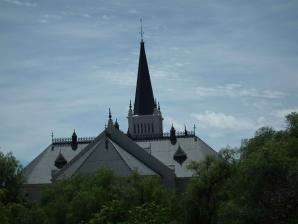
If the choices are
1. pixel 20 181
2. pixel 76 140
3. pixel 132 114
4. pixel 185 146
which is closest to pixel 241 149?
pixel 20 181

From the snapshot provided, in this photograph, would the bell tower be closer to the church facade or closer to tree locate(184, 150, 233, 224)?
the church facade

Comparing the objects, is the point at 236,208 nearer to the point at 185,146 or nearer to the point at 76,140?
the point at 185,146

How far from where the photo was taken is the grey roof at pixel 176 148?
83688 mm

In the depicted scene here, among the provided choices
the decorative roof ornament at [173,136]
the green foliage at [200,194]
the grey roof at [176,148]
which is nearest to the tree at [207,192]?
the green foliage at [200,194]

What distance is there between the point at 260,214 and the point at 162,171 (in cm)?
3779

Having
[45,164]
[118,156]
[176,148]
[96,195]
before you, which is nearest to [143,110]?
[176,148]

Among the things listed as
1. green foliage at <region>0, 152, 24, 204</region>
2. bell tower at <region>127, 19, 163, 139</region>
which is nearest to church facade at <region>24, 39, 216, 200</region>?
bell tower at <region>127, 19, 163, 139</region>

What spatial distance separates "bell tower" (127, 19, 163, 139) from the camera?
109 meters

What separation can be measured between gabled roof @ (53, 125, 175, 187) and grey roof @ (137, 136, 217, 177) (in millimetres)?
6255

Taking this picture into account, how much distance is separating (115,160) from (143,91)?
136ft

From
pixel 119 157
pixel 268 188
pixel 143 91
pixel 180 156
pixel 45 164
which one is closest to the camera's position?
pixel 268 188

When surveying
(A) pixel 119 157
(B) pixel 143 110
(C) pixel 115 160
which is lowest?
(C) pixel 115 160

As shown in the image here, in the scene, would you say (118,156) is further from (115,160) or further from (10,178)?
(10,178)

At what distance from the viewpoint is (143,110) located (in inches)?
4429
